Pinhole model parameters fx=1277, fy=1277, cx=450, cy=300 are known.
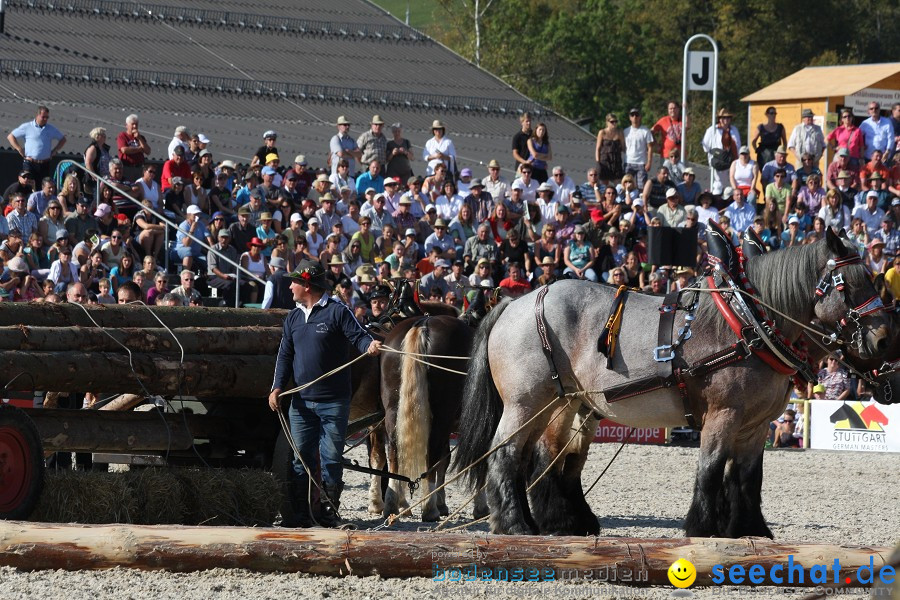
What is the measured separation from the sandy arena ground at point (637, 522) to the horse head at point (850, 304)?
4.20 ft

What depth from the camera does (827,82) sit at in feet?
99.1

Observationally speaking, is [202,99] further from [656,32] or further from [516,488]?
[656,32]

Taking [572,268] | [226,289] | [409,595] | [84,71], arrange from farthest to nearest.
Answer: [84,71], [572,268], [226,289], [409,595]

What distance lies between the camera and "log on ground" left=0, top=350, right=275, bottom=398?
7.96 meters

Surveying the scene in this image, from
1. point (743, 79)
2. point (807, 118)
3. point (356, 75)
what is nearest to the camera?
point (807, 118)

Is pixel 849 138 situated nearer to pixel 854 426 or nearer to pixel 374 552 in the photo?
pixel 854 426

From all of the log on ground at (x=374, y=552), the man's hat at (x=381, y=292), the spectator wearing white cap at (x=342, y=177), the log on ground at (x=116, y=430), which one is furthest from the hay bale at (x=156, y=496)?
the spectator wearing white cap at (x=342, y=177)

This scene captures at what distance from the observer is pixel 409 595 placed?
6.26 meters

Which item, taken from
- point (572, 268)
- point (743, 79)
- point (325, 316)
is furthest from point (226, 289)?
point (743, 79)

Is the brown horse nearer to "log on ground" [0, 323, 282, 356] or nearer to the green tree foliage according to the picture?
"log on ground" [0, 323, 282, 356]

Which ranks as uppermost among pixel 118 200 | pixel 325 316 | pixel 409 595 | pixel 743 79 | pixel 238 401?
pixel 743 79

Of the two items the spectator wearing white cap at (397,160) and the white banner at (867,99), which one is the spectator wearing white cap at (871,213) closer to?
the spectator wearing white cap at (397,160)

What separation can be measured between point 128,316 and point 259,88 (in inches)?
762

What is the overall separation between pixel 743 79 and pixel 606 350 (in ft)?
177
